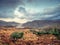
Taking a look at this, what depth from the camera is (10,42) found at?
519 centimetres

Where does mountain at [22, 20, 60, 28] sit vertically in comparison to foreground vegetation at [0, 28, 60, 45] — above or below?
above

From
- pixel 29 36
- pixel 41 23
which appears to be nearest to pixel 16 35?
pixel 29 36

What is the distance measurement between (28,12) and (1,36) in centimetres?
112

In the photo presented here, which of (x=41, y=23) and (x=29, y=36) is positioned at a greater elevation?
(x=41, y=23)

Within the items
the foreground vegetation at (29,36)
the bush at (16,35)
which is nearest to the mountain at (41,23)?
the foreground vegetation at (29,36)

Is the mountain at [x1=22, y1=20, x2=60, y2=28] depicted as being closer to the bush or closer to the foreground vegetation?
the foreground vegetation

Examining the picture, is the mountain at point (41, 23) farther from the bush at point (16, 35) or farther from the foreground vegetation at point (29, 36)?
the bush at point (16, 35)

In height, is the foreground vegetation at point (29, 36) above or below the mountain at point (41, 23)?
below

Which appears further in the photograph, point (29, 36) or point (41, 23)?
point (41, 23)

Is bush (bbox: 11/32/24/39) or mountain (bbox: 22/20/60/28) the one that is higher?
mountain (bbox: 22/20/60/28)

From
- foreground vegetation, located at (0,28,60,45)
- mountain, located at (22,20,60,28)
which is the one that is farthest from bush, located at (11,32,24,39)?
mountain, located at (22,20,60,28)

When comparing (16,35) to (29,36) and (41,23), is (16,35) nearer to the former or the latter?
Answer: (29,36)

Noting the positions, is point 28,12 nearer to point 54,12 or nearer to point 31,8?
point 31,8

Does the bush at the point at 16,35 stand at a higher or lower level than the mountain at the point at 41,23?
lower
